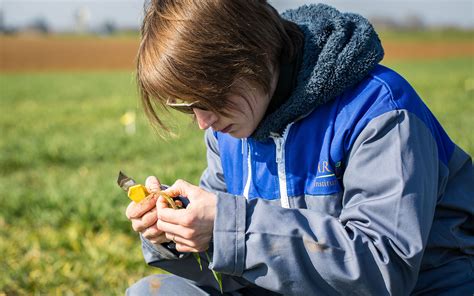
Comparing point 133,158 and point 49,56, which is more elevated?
point 133,158

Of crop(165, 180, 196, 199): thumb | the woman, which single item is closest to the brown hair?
the woman

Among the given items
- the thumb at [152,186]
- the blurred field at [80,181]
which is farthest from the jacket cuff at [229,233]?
the blurred field at [80,181]

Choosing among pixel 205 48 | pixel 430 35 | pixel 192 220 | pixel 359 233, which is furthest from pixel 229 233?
pixel 430 35

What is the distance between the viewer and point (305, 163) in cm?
192

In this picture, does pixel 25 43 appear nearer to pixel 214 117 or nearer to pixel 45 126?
pixel 45 126

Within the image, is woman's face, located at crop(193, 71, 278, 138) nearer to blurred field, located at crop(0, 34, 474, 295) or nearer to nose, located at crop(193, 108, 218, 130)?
nose, located at crop(193, 108, 218, 130)

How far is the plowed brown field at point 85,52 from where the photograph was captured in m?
42.1

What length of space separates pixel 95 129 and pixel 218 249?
28.5 ft

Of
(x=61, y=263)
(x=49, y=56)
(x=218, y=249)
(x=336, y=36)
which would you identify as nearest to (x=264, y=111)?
(x=336, y=36)

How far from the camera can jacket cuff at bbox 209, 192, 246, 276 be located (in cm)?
165

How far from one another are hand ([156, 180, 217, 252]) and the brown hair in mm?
292

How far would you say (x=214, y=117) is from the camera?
189 centimetres

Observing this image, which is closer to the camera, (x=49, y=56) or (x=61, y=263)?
(x=61, y=263)

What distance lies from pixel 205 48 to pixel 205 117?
0.23 metres
